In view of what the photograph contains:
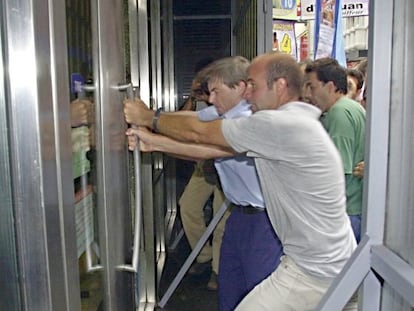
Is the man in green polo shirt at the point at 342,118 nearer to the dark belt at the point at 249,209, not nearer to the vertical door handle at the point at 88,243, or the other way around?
the dark belt at the point at 249,209

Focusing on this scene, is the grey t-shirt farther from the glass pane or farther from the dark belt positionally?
the glass pane

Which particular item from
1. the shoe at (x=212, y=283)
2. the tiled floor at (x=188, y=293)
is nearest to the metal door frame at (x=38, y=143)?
the tiled floor at (x=188, y=293)

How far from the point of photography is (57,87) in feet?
3.03

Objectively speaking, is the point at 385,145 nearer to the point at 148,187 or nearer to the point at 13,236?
the point at 13,236

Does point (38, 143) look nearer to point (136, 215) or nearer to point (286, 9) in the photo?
point (136, 215)

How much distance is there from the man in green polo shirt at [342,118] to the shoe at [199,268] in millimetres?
1538

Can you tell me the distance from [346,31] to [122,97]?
328cm

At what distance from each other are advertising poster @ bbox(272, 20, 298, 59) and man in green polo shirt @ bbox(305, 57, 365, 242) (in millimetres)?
785

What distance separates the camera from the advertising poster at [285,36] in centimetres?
385

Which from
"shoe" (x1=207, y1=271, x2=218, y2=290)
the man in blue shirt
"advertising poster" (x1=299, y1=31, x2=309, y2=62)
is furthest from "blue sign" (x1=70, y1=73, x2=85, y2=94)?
"advertising poster" (x1=299, y1=31, x2=309, y2=62)

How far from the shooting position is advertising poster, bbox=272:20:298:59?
3.85 metres

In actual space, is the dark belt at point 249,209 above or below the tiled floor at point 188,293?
above

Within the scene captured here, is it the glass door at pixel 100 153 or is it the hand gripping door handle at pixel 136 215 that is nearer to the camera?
the glass door at pixel 100 153

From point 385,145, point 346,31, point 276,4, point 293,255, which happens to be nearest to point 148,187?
point 293,255
